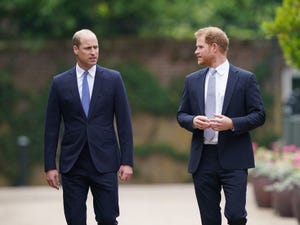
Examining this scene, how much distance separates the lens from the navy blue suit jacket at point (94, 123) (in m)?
8.38

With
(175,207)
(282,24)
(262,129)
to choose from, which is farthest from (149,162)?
(282,24)

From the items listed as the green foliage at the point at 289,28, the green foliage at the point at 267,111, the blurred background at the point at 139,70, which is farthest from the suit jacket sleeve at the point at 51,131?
the green foliage at the point at 267,111

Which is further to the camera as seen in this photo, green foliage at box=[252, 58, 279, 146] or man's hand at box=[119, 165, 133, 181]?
green foliage at box=[252, 58, 279, 146]

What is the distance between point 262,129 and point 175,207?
290 inches

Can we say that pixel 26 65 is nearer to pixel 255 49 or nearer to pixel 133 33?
pixel 133 33

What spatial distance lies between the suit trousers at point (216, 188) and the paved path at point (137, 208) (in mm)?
4261

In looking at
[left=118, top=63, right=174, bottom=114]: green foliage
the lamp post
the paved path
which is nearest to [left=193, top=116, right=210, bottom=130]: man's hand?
the paved path

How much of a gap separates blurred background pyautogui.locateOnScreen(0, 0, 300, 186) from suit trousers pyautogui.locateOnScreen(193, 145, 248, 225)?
43.9 ft

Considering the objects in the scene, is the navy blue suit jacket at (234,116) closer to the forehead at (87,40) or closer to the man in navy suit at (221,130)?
the man in navy suit at (221,130)

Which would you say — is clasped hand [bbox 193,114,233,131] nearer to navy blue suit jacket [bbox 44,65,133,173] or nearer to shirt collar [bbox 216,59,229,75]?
shirt collar [bbox 216,59,229,75]

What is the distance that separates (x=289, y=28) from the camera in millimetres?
11797

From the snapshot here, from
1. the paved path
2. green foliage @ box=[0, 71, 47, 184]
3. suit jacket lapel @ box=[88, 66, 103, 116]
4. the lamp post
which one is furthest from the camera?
green foliage @ box=[0, 71, 47, 184]

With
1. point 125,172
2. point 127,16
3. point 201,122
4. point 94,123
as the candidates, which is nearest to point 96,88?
point 94,123

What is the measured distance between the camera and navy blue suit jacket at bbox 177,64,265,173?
827cm
